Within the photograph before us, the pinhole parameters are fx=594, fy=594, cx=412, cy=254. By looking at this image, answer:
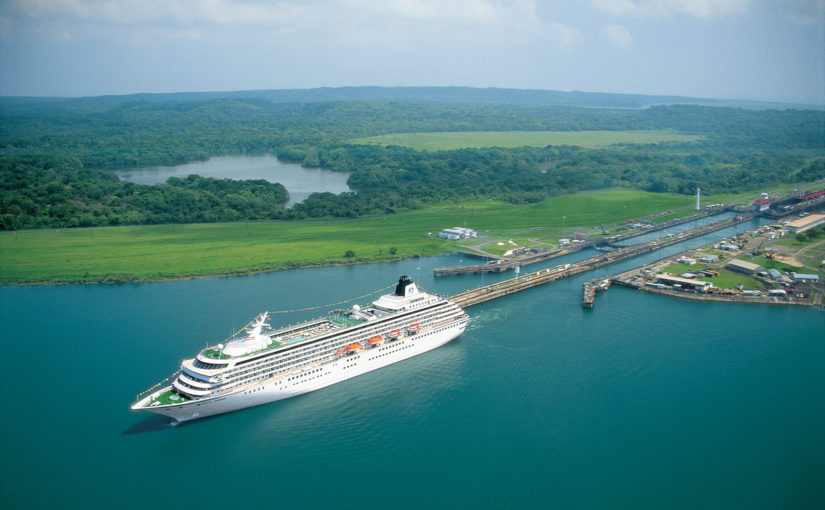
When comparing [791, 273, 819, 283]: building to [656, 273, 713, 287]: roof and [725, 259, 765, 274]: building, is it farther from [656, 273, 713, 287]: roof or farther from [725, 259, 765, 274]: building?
[656, 273, 713, 287]: roof

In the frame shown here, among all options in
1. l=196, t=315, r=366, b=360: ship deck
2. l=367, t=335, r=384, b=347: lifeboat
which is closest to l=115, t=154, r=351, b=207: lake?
l=196, t=315, r=366, b=360: ship deck

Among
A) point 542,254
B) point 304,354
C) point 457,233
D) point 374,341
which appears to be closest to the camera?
point 304,354

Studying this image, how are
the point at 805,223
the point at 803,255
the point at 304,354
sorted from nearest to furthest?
the point at 304,354
the point at 803,255
the point at 805,223

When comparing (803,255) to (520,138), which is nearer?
(803,255)

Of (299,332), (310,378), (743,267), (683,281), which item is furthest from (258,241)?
(743,267)

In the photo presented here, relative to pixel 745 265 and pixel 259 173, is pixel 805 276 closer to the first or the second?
pixel 745 265

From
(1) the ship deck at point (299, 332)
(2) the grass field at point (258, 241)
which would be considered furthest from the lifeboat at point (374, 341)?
(2) the grass field at point (258, 241)

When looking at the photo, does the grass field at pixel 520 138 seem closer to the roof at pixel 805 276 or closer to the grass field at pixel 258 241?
the grass field at pixel 258 241
